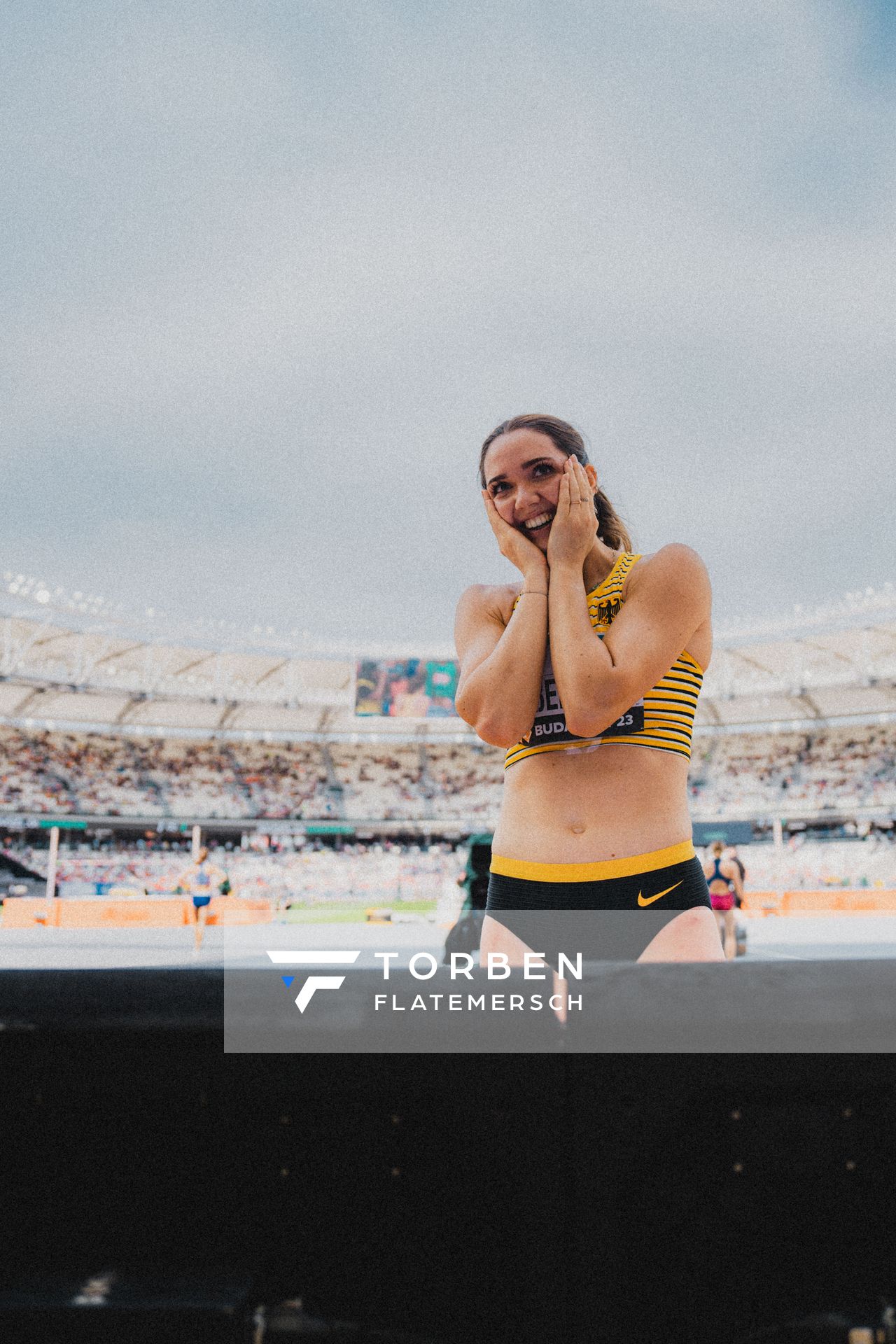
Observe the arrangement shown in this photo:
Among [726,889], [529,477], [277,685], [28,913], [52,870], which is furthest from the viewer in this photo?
[277,685]

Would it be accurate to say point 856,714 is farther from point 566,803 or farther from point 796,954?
point 566,803

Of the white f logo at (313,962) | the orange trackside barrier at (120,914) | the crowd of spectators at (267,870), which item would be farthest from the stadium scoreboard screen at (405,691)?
the white f logo at (313,962)

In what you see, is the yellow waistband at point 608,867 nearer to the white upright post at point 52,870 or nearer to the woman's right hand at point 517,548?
the woman's right hand at point 517,548

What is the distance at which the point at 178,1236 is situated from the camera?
0.78 meters

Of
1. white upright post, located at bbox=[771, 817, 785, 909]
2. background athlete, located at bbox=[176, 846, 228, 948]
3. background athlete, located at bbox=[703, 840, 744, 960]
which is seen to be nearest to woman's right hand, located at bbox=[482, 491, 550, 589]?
background athlete, located at bbox=[703, 840, 744, 960]

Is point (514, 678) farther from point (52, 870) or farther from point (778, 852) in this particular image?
point (778, 852)

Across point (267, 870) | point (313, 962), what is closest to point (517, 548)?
point (313, 962)

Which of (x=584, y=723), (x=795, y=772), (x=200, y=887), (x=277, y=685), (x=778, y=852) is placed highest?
(x=277, y=685)

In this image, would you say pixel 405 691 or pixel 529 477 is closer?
pixel 529 477

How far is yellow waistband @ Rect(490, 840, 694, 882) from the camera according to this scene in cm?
141

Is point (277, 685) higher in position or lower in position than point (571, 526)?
higher

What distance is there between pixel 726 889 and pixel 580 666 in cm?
882

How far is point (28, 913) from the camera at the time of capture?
17578 mm

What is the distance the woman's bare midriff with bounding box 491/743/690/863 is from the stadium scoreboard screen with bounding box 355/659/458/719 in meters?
32.2
